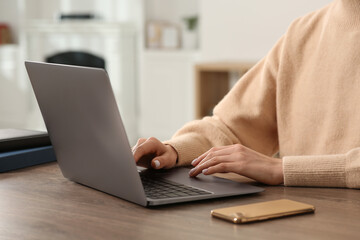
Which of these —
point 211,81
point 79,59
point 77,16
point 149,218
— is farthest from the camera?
point 79,59

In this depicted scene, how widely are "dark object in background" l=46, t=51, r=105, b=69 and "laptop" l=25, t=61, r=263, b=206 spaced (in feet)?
17.4

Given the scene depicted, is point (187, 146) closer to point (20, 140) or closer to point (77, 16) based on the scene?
point (20, 140)

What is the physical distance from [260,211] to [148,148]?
1.45 feet

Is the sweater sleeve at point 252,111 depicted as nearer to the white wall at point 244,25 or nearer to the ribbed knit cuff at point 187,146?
the ribbed knit cuff at point 187,146

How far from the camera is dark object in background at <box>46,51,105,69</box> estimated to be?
6.52m

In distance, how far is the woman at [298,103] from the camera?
1516mm

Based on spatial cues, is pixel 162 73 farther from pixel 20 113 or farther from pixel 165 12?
pixel 20 113

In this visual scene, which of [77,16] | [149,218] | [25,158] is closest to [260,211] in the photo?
[149,218]

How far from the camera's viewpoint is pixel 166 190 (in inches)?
42.9

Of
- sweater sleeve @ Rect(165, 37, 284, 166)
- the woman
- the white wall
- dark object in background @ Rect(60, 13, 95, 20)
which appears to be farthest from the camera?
dark object in background @ Rect(60, 13, 95, 20)

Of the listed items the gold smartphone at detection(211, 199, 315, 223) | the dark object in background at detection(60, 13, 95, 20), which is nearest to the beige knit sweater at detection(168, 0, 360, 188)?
the gold smartphone at detection(211, 199, 315, 223)

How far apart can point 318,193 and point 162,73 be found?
4.80 meters

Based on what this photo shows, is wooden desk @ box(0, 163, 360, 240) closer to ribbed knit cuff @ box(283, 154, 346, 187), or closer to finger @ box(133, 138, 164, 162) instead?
ribbed knit cuff @ box(283, 154, 346, 187)

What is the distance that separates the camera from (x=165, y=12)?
612 centimetres
